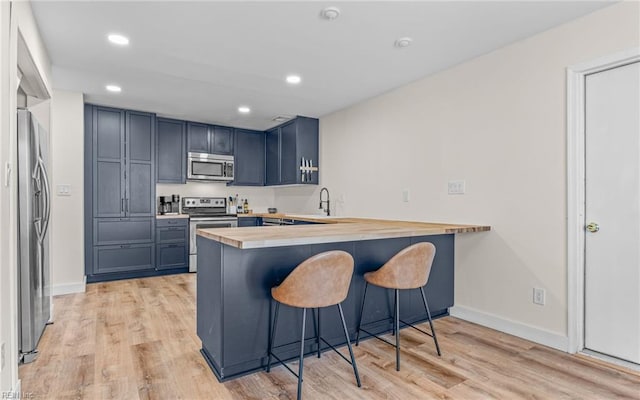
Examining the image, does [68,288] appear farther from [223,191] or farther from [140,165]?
[223,191]

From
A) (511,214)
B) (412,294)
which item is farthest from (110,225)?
(511,214)

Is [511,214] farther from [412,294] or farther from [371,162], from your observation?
[371,162]

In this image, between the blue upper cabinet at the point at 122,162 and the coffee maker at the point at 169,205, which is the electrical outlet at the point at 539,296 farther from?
the coffee maker at the point at 169,205

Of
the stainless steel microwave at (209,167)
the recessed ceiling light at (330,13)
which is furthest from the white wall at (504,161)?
the stainless steel microwave at (209,167)

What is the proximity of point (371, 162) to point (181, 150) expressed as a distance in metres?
2.99

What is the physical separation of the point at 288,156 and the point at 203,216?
1.59 meters

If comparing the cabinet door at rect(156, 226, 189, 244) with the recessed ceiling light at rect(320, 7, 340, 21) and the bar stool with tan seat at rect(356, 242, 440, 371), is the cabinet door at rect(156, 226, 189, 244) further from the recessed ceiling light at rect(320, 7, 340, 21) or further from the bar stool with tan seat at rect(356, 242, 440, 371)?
Result: the recessed ceiling light at rect(320, 7, 340, 21)

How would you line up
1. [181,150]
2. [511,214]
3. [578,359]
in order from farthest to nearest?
1. [181,150]
2. [511,214]
3. [578,359]

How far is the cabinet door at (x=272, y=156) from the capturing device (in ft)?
18.9

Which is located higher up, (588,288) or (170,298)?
(588,288)

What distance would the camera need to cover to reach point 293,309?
2.34 meters

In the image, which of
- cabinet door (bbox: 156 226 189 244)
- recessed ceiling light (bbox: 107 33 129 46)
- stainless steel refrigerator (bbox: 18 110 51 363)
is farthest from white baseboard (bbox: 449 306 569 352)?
cabinet door (bbox: 156 226 189 244)

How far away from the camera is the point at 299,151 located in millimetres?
5195

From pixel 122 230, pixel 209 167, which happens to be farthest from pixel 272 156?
pixel 122 230
